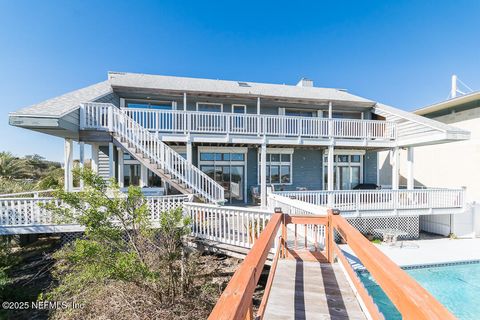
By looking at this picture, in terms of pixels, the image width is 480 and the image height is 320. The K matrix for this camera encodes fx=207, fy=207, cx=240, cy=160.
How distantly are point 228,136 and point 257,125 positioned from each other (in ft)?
5.30

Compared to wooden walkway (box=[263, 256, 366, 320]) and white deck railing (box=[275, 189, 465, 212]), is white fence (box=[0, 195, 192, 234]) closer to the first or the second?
wooden walkway (box=[263, 256, 366, 320])

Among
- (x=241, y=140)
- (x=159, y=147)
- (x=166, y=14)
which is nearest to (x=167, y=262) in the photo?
(x=159, y=147)

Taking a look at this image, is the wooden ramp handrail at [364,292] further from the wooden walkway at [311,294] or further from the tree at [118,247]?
the tree at [118,247]

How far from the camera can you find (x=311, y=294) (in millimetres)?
2465

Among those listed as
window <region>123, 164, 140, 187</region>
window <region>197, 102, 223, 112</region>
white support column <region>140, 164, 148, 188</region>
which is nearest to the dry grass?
white support column <region>140, 164, 148, 188</region>

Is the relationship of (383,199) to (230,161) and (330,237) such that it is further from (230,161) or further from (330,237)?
(330,237)

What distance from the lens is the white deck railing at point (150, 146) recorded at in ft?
26.1

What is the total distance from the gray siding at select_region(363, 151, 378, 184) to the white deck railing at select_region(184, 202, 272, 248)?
10668 mm

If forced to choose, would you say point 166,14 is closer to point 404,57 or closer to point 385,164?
point 404,57

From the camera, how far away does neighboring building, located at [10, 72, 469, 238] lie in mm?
8094

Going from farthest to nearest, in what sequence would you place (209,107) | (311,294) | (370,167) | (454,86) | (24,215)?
(454,86) < (370,167) < (209,107) < (24,215) < (311,294)

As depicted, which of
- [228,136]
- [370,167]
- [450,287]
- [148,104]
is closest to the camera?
[450,287]

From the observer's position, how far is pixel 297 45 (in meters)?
18.9

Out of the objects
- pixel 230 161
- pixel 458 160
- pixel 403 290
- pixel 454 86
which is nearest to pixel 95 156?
pixel 230 161
